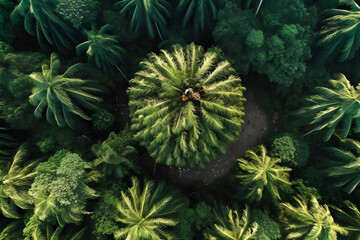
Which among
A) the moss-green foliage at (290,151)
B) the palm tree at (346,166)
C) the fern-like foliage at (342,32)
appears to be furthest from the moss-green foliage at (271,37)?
the palm tree at (346,166)

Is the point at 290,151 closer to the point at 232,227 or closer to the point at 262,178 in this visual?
the point at 262,178

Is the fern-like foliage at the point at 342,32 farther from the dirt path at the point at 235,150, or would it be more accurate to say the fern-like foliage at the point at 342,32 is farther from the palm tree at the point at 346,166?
the palm tree at the point at 346,166

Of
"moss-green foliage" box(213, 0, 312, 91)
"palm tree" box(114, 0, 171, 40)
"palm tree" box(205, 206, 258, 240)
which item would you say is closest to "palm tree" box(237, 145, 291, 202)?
"palm tree" box(205, 206, 258, 240)

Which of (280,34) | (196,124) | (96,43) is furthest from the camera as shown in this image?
(280,34)

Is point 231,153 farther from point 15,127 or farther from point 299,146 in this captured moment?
point 15,127


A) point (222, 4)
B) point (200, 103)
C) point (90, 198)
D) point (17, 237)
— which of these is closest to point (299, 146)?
point (200, 103)

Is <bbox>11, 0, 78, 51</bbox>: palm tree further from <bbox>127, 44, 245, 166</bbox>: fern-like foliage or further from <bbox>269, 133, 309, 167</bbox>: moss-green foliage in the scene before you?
<bbox>269, 133, 309, 167</bbox>: moss-green foliage
